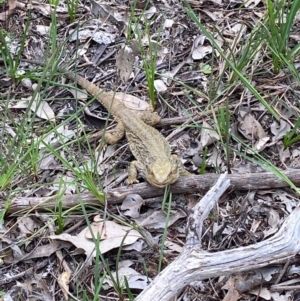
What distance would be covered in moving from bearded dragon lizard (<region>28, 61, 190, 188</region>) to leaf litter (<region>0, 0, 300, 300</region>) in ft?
0.40

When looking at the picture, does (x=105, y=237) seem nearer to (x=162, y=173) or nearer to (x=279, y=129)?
(x=162, y=173)

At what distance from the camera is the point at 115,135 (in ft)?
14.3

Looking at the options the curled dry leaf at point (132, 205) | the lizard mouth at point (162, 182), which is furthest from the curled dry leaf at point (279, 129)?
the curled dry leaf at point (132, 205)

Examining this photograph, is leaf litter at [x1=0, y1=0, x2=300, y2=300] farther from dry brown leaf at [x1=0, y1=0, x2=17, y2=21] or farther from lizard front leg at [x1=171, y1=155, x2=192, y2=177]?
lizard front leg at [x1=171, y1=155, x2=192, y2=177]

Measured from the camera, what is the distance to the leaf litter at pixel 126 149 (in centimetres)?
351

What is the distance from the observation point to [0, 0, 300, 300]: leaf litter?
11.5 ft

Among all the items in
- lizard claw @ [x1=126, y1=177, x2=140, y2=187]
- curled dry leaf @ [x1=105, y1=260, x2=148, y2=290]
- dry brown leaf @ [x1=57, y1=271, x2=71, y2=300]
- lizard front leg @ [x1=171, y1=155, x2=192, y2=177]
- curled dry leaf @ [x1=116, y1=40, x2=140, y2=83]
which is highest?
curled dry leaf @ [x1=116, y1=40, x2=140, y2=83]

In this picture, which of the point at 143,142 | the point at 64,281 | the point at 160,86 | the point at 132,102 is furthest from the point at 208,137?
the point at 64,281

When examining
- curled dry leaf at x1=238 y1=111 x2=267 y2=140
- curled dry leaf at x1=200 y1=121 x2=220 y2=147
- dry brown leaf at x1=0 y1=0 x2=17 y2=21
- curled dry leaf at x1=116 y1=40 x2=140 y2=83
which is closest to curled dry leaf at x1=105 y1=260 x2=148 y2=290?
curled dry leaf at x1=200 y1=121 x2=220 y2=147

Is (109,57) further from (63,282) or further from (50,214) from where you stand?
(63,282)

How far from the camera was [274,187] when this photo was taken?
371cm

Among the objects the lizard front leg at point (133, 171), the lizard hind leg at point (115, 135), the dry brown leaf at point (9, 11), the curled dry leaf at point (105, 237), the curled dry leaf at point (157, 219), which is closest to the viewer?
the curled dry leaf at point (105, 237)

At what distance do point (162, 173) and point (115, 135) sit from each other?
30.0 inches

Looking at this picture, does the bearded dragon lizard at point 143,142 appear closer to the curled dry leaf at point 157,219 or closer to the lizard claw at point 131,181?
the lizard claw at point 131,181
